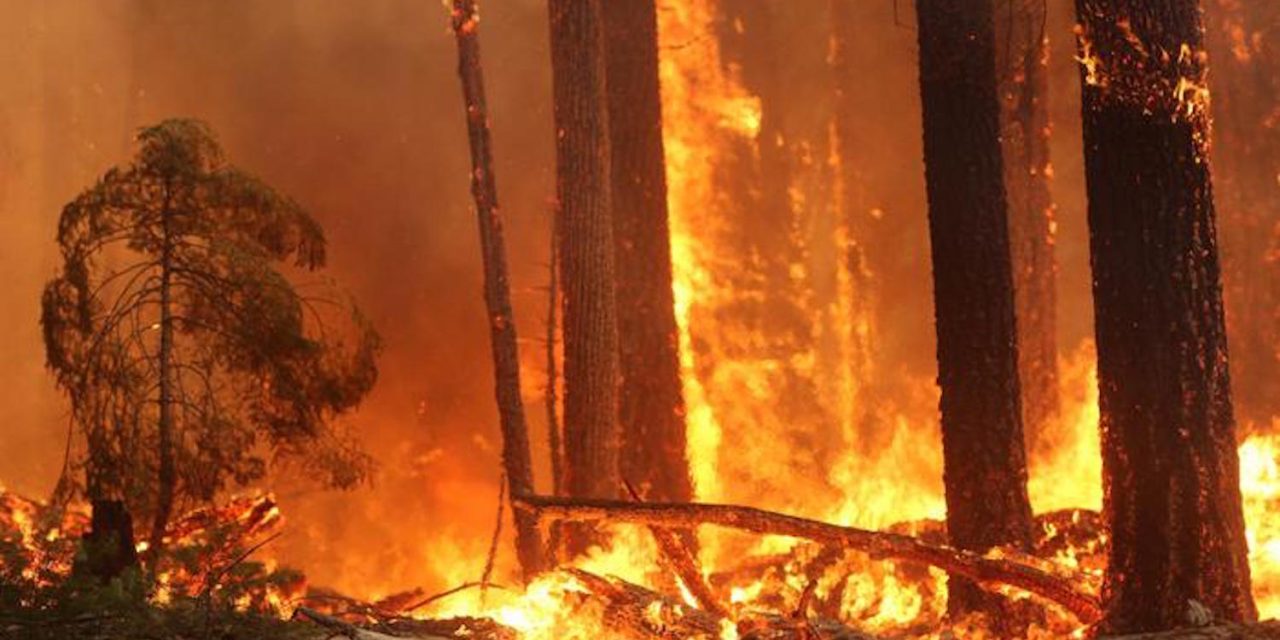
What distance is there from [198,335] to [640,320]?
4.73 meters

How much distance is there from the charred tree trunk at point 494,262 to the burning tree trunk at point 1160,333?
600 cm

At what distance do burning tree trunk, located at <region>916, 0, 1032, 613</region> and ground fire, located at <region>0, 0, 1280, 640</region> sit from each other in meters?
0.03

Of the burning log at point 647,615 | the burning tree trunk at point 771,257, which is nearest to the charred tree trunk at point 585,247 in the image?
the burning log at point 647,615

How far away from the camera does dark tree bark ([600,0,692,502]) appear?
14055 mm

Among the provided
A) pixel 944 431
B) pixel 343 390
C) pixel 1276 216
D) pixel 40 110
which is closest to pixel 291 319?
pixel 343 390

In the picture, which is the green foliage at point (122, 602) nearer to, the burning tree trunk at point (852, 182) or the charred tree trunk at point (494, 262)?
the charred tree trunk at point (494, 262)

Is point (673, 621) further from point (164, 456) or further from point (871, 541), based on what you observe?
point (164, 456)

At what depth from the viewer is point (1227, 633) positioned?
6.80 metres

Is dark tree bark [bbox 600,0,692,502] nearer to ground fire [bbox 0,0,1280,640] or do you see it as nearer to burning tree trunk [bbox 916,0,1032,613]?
ground fire [bbox 0,0,1280,640]

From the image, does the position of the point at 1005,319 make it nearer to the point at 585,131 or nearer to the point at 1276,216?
the point at 585,131

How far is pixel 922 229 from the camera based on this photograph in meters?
19.3

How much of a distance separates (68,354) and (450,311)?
756 centimetres

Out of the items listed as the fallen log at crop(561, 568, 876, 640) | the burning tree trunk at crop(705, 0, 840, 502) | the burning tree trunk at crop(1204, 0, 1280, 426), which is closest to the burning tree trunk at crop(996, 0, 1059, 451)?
the burning tree trunk at crop(1204, 0, 1280, 426)

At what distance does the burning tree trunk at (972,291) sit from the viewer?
10.5m
